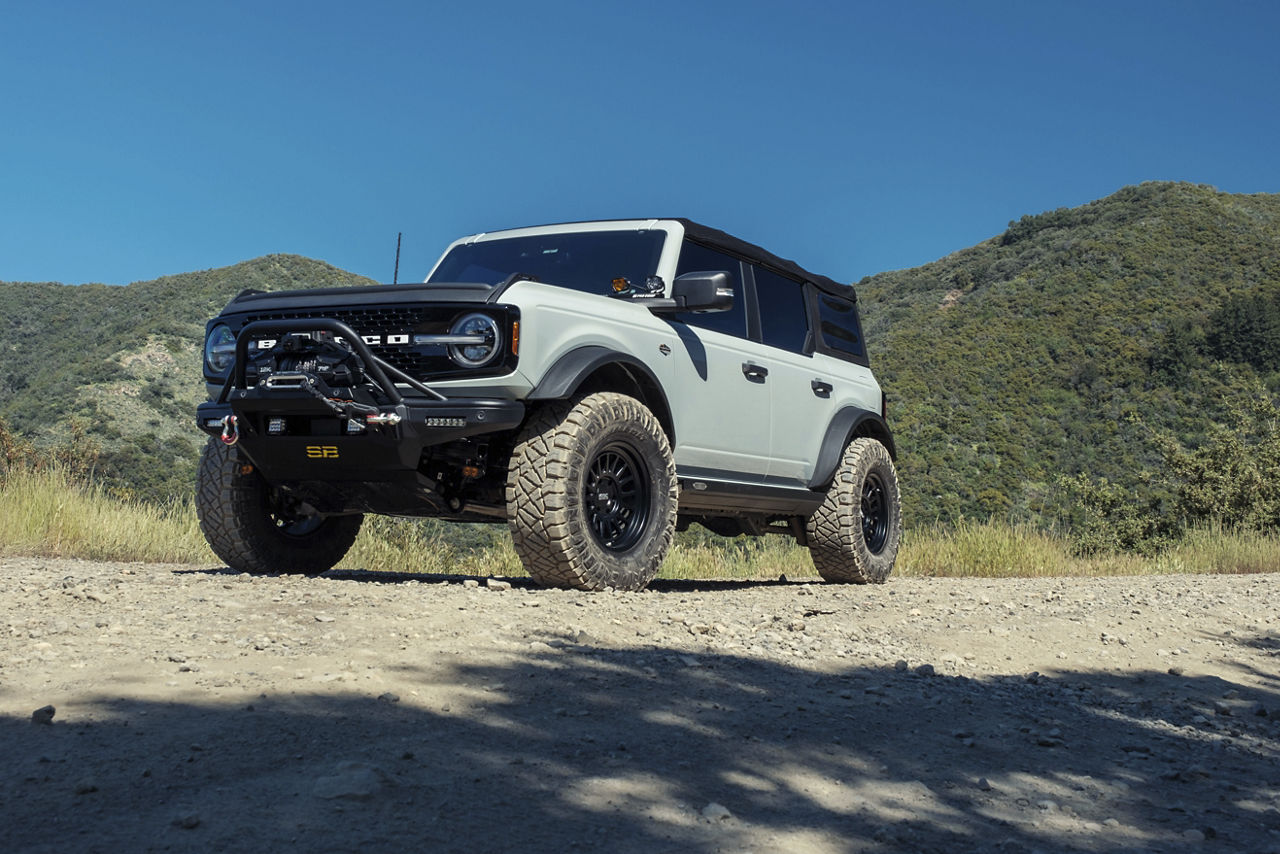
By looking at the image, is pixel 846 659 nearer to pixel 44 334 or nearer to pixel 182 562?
pixel 182 562

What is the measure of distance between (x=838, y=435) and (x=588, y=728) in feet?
16.4

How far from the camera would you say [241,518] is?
245 inches

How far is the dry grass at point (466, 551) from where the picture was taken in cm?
871

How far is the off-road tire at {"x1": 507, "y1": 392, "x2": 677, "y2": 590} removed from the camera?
5383mm

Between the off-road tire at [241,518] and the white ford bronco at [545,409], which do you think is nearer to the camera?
the white ford bronco at [545,409]

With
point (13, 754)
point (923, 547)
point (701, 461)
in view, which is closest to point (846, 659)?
point (701, 461)

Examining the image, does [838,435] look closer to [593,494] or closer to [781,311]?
[781,311]

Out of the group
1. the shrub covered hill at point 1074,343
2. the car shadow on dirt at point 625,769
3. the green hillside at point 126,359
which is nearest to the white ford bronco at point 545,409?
the car shadow on dirt at point 625,769

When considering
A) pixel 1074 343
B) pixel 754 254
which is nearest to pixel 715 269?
pixel 754 254

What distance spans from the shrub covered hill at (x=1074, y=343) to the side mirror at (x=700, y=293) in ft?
72.8

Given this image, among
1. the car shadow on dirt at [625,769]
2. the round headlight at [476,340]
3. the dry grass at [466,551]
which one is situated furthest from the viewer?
the dry grass at [466,551]

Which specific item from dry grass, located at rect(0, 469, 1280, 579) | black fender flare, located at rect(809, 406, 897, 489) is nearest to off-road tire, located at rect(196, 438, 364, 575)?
dry grass, located at rect(0, 469, 1280, 579)

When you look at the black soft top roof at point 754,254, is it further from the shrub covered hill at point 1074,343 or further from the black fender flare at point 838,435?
the shrub covered hill at point 1074,343

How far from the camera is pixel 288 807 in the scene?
2.40 metres
